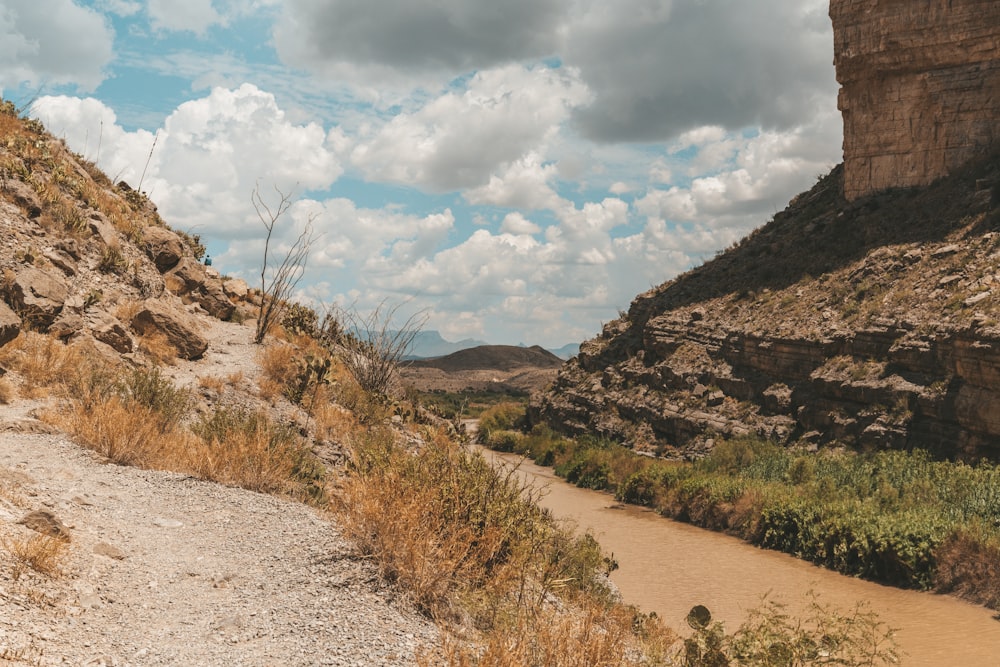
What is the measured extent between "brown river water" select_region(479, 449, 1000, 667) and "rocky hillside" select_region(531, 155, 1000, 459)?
7.51 meters

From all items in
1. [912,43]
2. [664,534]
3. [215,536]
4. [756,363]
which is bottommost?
[664,534]

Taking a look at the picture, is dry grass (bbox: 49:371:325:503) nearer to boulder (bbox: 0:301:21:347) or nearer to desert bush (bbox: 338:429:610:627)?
desert bush (bbox: 338:429:610:627)

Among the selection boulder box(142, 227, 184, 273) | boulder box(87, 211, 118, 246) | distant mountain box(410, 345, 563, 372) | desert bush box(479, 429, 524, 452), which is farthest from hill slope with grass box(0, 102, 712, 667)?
distant mountain box(410, 345, 563, 372)

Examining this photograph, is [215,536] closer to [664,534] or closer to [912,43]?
[664,534]

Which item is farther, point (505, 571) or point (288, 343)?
point (288, 343)

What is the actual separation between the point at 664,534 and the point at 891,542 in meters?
5.89

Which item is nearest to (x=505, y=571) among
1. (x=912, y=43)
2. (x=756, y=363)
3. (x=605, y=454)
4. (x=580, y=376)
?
(x=605, y=454)

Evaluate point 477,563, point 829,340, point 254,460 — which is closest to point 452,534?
point 477,563

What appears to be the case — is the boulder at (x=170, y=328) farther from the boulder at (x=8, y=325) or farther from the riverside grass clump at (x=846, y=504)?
the riverside grass clump at (x=846, y=504)

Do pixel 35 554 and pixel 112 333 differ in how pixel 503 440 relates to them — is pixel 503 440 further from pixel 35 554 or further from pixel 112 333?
pixel 35 554

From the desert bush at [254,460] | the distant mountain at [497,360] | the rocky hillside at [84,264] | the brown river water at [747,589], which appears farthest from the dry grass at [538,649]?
the distant mountain at [497,360]

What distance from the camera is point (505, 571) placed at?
5750mm

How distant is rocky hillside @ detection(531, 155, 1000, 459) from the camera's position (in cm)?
2048

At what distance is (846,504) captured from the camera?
15742 millimetres
